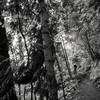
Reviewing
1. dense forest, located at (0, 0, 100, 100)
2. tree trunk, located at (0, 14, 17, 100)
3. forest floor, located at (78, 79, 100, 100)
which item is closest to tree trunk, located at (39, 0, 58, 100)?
dense forest, located at (0, 0, 100, 100)

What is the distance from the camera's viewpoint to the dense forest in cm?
677

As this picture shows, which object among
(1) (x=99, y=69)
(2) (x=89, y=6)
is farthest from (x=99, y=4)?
(1) (x=99, y=69)

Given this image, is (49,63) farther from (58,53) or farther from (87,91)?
(58,53)

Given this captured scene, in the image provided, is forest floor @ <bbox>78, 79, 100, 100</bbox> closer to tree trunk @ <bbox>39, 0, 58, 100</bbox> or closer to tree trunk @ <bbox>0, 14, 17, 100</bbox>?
tree trunk @ <bbox>39, 0, 58, 100</bbox>

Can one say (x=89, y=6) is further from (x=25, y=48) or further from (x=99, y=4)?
(x=25, y=48)

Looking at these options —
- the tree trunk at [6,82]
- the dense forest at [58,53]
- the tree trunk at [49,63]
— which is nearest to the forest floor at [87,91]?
the dense forest at [58,53]

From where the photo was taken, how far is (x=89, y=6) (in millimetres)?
8250

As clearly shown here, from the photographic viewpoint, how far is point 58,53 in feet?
29.6

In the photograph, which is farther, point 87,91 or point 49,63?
point 87,91

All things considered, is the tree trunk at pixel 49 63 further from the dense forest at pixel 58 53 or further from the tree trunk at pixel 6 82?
the tree trunk at pixel 6 82

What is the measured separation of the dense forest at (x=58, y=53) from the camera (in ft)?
22.2

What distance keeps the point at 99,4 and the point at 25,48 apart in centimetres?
543

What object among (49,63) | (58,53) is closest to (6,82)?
(58,53)

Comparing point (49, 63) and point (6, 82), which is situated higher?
point (49, 63)
